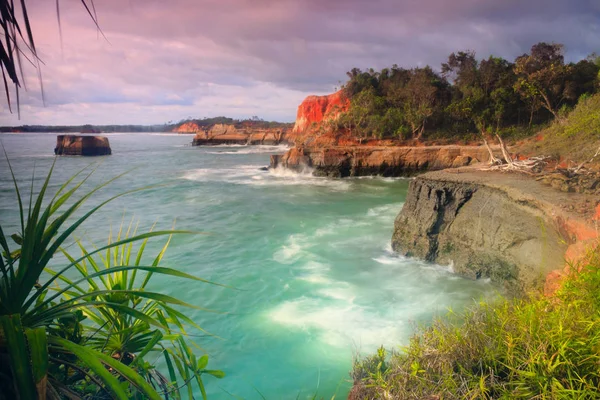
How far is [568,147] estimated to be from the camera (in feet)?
42.3

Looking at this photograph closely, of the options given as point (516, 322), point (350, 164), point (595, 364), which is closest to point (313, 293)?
point (516, 322)

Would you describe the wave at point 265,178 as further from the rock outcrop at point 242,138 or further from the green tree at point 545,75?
the rock outcrop at point 242,138

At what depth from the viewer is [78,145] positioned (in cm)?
4403

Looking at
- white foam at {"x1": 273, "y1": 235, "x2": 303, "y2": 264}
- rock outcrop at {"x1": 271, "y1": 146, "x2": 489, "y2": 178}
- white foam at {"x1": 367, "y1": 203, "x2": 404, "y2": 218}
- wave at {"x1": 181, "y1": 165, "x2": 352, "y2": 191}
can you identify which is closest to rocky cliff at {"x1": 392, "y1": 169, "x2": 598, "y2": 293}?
white foam at {"x1": 273, "y1": 235, "x2": 303, "y2": 264}

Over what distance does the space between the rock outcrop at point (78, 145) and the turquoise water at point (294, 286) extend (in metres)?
28.8

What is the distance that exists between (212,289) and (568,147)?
13399 mm

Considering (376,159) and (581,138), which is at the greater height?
(581,138)

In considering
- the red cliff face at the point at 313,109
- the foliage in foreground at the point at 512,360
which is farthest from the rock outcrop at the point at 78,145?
the foliage in foreground at the point at 512,360

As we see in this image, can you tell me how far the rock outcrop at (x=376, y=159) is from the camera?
24.0m

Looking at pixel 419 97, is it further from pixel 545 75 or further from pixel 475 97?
pixel 545 75

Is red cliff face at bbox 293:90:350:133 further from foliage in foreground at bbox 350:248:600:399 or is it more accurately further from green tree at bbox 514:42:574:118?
foliage in foreground at bbox 350:248:600:399

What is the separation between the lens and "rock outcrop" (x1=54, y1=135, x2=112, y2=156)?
4334 cm

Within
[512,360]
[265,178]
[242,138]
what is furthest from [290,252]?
[242,138]

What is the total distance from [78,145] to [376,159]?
38280 millimetres
